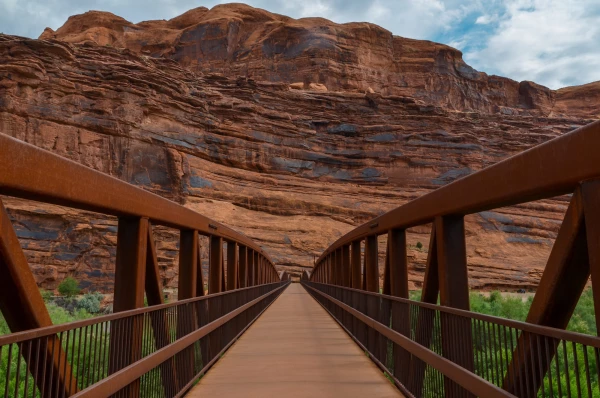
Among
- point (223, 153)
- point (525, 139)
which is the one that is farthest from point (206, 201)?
point (525, 139)

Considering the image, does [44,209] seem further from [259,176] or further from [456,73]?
[456,73]

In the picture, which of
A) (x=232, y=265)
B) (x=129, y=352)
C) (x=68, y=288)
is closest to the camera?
(x=129, y=352)

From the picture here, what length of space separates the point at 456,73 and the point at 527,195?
345 ft

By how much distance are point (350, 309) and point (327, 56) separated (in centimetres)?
8953

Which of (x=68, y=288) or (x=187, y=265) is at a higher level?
(x=187, y=265)

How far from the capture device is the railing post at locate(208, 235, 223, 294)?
8.38 m

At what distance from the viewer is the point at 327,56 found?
3688 inches

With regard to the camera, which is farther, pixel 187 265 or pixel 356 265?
pixel 356 265

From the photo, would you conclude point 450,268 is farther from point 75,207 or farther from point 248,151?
point 248,151

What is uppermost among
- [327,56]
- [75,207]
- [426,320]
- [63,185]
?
[327,56]

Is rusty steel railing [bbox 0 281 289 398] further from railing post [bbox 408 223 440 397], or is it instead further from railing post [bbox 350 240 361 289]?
railing post [bbox 350 240 361 289]

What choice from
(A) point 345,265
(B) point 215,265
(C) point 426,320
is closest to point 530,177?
(C) point 426,320

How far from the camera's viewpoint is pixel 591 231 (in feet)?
7.87

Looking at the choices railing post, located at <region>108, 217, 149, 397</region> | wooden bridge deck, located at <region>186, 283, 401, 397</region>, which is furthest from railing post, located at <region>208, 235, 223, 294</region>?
railing post, located at <region>108, 217, 149, 397</region>
